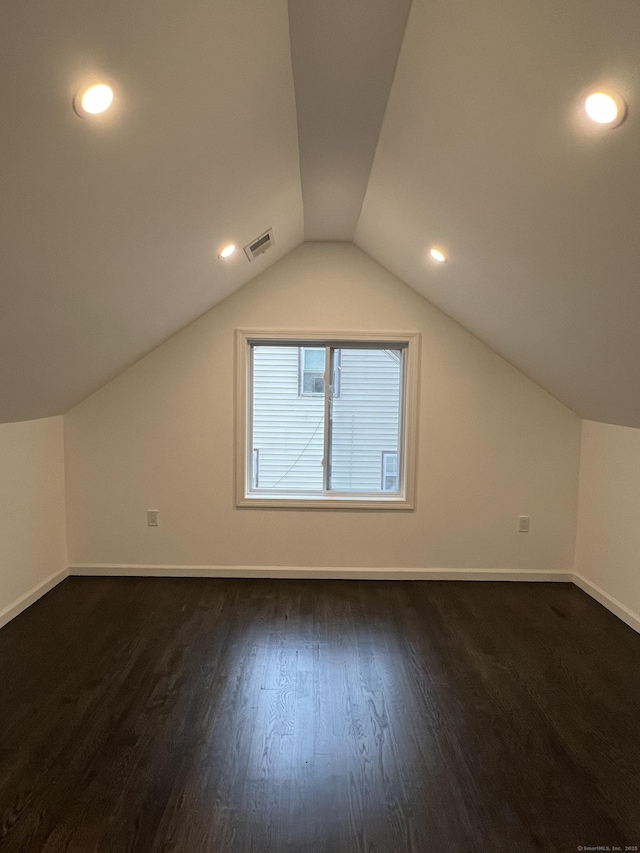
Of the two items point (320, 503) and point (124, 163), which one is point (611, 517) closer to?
point (320, 503)

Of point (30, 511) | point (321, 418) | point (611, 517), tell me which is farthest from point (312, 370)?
point (611, 517)

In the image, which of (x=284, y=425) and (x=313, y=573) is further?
(x=284, y=425)

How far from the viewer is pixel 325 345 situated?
3.94 meters

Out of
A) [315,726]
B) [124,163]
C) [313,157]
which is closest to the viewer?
[124,163]

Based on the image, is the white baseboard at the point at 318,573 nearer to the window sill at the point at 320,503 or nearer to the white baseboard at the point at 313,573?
the white baseboard at the point at 313,573

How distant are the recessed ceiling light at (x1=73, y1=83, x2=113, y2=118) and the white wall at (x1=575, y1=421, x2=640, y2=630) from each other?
319 cm

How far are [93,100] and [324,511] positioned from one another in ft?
9.73

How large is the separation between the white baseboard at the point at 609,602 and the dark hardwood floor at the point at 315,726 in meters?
0.06

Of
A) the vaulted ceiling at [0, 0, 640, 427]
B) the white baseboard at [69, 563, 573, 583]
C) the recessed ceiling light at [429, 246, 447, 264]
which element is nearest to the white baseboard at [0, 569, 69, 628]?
the white baseboard at [69, 563, 573, 583]

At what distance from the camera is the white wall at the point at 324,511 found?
3.83m

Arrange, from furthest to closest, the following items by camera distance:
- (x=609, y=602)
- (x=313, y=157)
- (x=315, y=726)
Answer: (x=609, y=602), (x=313, y=157), (x=315, y=726)

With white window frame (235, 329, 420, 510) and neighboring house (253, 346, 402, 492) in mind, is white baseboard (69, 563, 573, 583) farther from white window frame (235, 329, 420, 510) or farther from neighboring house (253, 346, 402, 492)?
neighboring house (253, 346, 402, 492)

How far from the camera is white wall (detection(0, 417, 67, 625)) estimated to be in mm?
3105

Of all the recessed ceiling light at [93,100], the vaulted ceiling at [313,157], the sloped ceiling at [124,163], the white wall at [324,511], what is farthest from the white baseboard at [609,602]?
the recessed ceiling light at [93,100]
